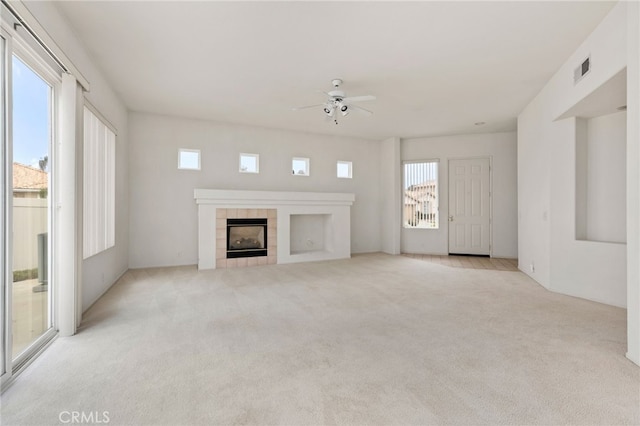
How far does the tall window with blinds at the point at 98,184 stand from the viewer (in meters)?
3.52

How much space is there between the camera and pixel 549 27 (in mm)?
2982

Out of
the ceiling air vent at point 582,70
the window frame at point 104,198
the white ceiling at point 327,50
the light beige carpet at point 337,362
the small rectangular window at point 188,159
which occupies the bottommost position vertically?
the light beige carpet at point 337,362

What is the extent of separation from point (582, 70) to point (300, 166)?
16.7 ft

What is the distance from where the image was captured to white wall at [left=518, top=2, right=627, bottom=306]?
117 inches

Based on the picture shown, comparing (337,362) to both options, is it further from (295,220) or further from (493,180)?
(493,180)

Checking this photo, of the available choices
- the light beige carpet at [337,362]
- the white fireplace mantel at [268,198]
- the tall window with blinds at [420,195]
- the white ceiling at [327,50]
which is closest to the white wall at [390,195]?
the tall window with blinds at [420,195]

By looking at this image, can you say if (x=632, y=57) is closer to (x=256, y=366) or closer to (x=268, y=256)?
(x=256, y=366)

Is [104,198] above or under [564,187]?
under

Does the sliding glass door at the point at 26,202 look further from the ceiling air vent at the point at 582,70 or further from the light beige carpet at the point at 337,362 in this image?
the ceiling air vent at the point at 582,70

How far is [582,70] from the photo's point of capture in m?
3.34

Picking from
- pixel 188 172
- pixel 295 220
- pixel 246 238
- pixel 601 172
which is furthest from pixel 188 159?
pixel 601 172

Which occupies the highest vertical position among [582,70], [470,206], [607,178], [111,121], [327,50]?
[327,50]

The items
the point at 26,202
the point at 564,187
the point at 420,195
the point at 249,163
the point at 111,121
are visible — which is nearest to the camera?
the point at 26,202

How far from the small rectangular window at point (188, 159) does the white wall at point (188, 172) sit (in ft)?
0.30
